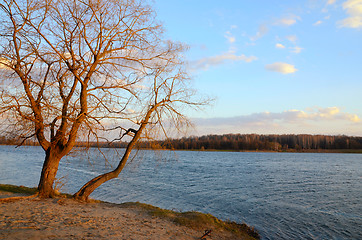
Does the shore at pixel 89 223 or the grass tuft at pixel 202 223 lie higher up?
the shore at pixel 89 223

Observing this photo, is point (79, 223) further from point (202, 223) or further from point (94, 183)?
point (94, 183)

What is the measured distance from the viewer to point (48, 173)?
10070 millimetres

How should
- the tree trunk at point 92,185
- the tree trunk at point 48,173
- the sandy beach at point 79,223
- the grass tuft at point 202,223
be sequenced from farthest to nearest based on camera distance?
the tree trunk at point 92,185, the tree trunk at point 48,173, the grass tuft at point 202,223, the sandy beach at point 79,223

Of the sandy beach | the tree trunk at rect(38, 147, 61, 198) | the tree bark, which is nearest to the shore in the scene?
the sandy beach

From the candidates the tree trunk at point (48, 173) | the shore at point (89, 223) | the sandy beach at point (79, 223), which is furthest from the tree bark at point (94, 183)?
the tree trunk at point (48, 173)

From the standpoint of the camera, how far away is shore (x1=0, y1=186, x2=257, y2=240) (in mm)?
6047

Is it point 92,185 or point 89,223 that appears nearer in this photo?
point 89,223

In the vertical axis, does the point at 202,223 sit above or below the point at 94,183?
Answer: below

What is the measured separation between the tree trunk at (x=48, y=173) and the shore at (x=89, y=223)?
610 millimetres

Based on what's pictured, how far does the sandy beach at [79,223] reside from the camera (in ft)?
19.7

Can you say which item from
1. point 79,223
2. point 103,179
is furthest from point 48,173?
point 79,223

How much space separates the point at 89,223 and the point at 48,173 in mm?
3980

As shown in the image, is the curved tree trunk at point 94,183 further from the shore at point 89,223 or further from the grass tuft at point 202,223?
the grass tuft at point 202,223

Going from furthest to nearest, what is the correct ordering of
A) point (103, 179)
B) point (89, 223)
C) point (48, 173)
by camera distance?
point (103, 179) < point (48, 173) < point (89, 223)
